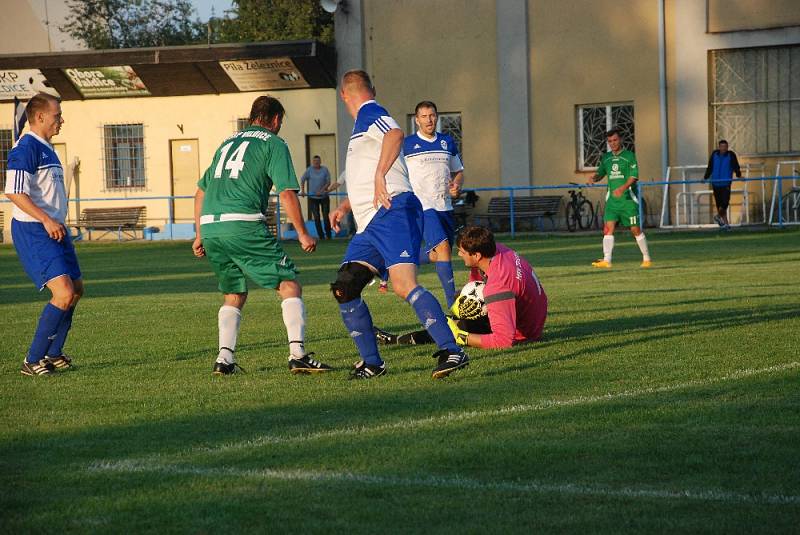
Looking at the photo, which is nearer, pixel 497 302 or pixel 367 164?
pixel 367 164

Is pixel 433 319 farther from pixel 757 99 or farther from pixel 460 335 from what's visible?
pixel 757 99

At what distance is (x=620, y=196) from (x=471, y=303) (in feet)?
33.2

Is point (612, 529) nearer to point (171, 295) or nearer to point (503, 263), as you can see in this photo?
point (503, 263)

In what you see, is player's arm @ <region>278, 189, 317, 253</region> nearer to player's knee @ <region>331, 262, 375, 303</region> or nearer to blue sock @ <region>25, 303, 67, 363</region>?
player's knee @ <region>331, 262, 375, 303</region>

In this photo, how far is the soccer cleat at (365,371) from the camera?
8203 millimetres

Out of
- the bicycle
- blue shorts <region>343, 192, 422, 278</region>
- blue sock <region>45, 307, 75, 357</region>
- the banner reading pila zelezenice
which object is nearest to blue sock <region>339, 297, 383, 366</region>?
blue shorts <region>343, 192, 422, 278</region>

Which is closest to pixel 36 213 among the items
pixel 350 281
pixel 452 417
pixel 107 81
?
pixel 350 281

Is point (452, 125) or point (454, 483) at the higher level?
point (452, 125)

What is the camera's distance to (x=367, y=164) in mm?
8281

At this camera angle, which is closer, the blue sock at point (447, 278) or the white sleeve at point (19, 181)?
the white sleeve at point (19, 181)

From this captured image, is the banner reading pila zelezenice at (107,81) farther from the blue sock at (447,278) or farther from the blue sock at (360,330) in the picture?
the blue sock at (360,330)

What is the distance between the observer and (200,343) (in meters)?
10.7

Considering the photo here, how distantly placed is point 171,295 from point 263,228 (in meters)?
8.24

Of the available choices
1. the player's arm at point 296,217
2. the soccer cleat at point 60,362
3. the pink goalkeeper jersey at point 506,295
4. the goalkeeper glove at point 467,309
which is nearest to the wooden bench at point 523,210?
the goalkeeper glove at point 467,309
